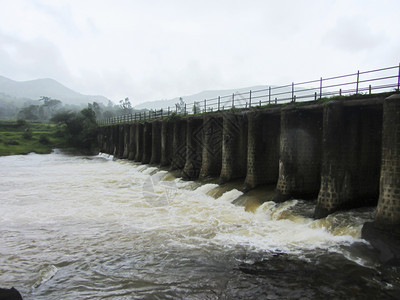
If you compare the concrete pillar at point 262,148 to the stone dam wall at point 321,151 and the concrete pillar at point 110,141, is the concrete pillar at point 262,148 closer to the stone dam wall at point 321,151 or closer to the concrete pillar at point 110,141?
the stone dam wall at point 321,151

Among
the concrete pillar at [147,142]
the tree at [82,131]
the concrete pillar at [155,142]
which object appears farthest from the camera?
the tree at [82,131]

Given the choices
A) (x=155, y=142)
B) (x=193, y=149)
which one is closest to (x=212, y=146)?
(x=193, y=149)

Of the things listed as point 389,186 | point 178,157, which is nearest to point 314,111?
point 389,186

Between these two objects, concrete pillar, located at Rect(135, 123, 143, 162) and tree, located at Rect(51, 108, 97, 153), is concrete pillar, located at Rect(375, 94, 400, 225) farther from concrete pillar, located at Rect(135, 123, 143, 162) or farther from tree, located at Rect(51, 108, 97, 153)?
tree, located at Rect(51, 108, 97, 153)

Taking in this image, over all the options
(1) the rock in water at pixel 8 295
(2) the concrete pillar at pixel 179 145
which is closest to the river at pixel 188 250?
(1) the rock in water at pixel 8 295

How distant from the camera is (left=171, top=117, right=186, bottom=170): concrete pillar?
103ft

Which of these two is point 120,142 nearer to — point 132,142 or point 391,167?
point 132,142

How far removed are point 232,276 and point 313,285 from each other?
2.39 metres

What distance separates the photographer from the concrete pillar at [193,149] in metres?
27.7

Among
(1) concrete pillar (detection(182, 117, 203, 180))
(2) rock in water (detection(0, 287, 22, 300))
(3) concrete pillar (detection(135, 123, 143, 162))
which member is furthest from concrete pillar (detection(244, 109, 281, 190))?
(3) concrete pillar (detection(135, 123, 143, 162))

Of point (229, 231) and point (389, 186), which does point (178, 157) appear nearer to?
point (229, 231)

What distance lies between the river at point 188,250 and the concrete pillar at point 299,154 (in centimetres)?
123

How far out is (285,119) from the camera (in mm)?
17438

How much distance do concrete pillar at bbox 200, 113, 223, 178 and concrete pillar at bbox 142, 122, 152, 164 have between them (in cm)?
1661
